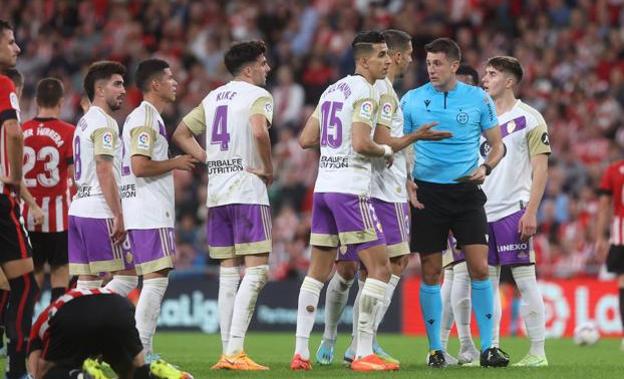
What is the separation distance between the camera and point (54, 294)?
1270cm

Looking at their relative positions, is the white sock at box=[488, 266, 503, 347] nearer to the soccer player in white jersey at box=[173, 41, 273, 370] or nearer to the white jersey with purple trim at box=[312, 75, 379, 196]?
the white jersey with purple trim at box=[312, 75, 379, 196]

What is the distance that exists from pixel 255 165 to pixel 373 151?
3.91ft

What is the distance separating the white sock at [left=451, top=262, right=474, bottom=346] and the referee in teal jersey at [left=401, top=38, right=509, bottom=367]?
0.54 metres

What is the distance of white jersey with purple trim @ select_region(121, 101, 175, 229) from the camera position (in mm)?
10477

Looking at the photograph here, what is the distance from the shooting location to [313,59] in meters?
24.2

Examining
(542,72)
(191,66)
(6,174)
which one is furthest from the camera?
(191,66)

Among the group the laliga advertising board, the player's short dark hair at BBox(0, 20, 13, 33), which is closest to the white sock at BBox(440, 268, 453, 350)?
the player's short dark hair at BBox(0, 20, 13, 33)

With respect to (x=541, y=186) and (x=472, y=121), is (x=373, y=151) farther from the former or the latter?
(x=541, y=186)

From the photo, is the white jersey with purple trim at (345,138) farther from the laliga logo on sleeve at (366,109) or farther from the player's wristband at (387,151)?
the player's wristband at (387,151)

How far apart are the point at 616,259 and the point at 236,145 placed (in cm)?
638

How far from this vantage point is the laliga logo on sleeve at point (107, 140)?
1063 centimetres

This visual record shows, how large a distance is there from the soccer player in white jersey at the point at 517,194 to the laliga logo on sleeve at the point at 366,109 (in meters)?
2.00

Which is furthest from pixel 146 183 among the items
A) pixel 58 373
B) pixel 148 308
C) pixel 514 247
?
pixel 514 247

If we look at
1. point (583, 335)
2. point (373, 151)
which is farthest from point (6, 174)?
point (583, 335)
